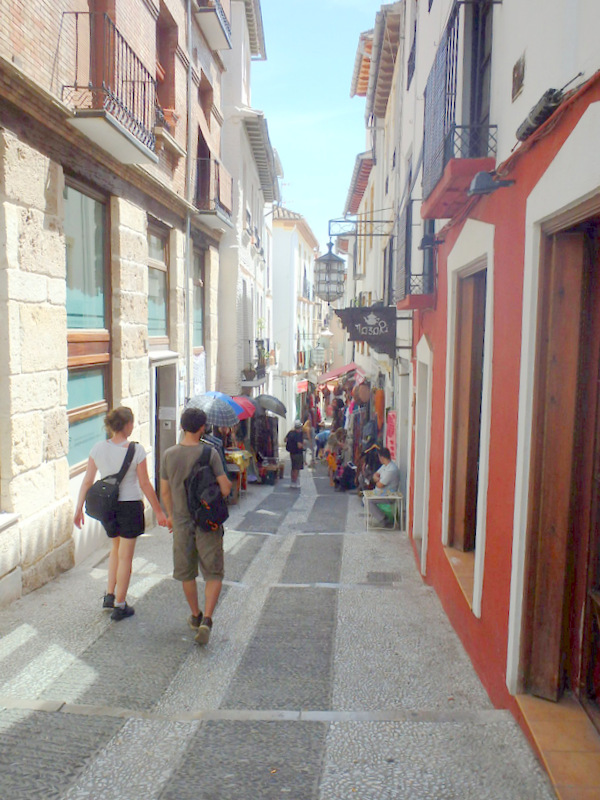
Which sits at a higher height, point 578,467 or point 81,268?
point 81,268

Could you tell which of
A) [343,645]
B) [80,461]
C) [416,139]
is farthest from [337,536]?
[416,139]

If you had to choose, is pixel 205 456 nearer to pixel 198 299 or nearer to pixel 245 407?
pixel 245 407

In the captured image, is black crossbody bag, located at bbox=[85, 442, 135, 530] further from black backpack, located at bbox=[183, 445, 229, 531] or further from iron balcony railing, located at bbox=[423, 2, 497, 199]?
iron balcony railing, located at bbox=[423, 2, 497, 199]

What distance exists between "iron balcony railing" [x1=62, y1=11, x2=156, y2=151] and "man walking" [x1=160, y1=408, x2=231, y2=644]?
3.58 metres

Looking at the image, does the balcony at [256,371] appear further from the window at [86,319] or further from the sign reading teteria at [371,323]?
the window at [86,319]

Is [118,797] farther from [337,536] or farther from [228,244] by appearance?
[228,244]

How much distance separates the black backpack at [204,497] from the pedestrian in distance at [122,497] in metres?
0.48

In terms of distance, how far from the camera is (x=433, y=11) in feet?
25.7

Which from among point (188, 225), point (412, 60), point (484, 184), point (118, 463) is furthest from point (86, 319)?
point (412, 60)

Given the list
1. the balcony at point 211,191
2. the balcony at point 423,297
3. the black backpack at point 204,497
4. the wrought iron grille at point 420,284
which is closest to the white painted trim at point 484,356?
the balcony at point 423,297

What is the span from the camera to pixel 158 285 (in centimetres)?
1078

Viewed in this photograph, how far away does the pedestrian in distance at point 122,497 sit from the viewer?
526cm

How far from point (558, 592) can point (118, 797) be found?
2.15m

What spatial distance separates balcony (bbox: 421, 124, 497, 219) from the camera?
438 centimetres
